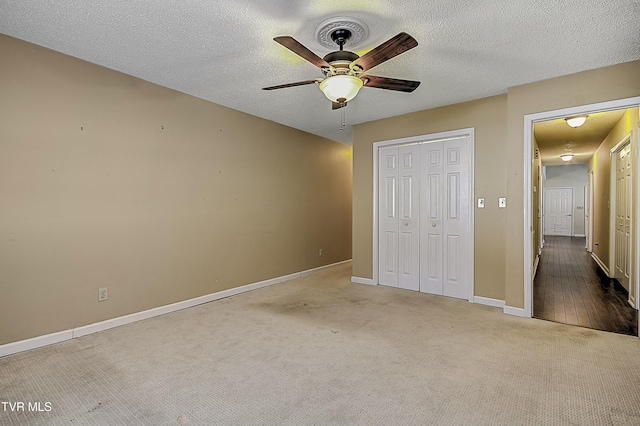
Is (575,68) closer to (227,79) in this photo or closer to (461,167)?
(461,167)

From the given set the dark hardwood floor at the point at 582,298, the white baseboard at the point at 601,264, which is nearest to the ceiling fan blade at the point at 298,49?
the dark hardwood floor at the point at 582,298

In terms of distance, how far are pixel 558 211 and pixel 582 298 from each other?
981 cm

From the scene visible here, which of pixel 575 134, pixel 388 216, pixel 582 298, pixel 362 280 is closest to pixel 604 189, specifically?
pixel 575 134

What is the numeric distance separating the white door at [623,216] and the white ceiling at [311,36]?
222 centimetres

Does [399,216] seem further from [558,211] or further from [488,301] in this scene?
[558,211]

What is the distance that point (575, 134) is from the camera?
5828 mm

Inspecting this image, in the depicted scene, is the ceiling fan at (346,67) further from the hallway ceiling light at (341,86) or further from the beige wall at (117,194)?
the beige wall at (117,194)

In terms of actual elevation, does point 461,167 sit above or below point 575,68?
below

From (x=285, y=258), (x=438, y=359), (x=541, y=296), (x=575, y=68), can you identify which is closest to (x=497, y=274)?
(x=541, y=296)

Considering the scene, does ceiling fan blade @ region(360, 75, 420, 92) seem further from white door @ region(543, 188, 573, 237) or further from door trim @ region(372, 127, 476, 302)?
white door @ region(543, 188, 573, 237)

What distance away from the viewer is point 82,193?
118 inches

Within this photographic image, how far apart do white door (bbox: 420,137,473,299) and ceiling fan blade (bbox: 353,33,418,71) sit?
2.44 m

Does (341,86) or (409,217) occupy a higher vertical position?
(341,86)

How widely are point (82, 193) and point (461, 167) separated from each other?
14.0 ft
